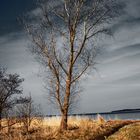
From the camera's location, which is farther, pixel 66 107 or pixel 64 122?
pixel 66 107

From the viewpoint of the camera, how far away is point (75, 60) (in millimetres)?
22891

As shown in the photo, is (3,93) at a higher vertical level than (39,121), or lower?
higher

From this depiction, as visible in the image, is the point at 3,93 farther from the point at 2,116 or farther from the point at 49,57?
the point at 49,57

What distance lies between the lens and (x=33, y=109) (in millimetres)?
26797

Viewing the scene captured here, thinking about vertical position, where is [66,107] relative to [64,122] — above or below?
above

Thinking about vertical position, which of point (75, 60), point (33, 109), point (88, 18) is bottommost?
point (33, 109)

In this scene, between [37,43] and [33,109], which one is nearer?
[37,43]

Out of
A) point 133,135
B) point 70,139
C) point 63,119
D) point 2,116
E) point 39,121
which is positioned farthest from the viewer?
point 39,121

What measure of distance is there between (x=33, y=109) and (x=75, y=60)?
21.1ft

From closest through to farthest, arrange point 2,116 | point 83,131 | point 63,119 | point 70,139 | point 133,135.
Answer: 1. point 133,135
2. point 70,139
3. point 83,131
4. point 63,119
5. point 2,116

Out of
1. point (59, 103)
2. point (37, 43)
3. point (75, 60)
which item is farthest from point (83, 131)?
point (37, 43)

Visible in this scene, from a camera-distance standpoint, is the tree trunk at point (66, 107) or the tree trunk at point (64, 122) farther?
the tree trunk at point (66, 107)

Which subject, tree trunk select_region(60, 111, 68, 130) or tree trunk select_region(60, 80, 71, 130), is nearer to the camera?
tree trunk select_region(60, 111, 68, 130)

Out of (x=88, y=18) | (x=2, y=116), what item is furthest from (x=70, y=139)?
(x=2, y=116)
